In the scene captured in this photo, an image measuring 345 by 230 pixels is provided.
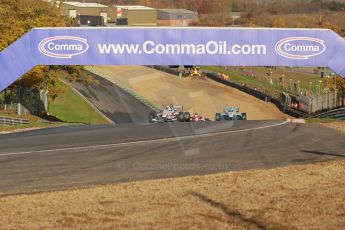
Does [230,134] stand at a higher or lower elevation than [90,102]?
higher

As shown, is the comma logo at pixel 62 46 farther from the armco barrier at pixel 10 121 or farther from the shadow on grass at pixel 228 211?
the shadow on grass at pixel 228 211

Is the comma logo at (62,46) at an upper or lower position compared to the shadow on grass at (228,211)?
upper

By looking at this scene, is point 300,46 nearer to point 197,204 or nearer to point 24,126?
point 24,126

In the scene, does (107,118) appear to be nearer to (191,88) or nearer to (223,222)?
(191,88)

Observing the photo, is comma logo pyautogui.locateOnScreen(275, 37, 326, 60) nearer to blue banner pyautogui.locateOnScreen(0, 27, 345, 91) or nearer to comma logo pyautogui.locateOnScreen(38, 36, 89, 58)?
blue banner pyautogui.locateOnScreen(0, 27, 345, 91)

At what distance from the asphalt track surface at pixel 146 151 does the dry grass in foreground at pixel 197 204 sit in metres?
1.44

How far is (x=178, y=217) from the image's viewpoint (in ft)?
39.3

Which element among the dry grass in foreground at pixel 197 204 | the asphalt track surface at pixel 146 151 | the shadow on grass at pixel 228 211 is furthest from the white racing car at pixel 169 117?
the shadow on grass at pixel 228 211

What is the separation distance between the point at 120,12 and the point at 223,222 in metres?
132

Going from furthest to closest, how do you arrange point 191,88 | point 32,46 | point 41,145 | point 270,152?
point 191,88 → point 32,46 → point 41,145 → point 270,152

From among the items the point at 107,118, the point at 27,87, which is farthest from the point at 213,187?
the point at 107,118

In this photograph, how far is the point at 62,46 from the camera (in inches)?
1125

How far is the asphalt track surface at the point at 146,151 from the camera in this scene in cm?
1691

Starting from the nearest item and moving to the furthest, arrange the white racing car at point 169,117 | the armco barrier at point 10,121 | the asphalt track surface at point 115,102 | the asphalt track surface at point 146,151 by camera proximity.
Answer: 1. the asphalt track surface at point 146,151
2. the armco barrier at point 10,121
3. the white racing car at point 169,117
4. the asphalt track surface at point 115,102
